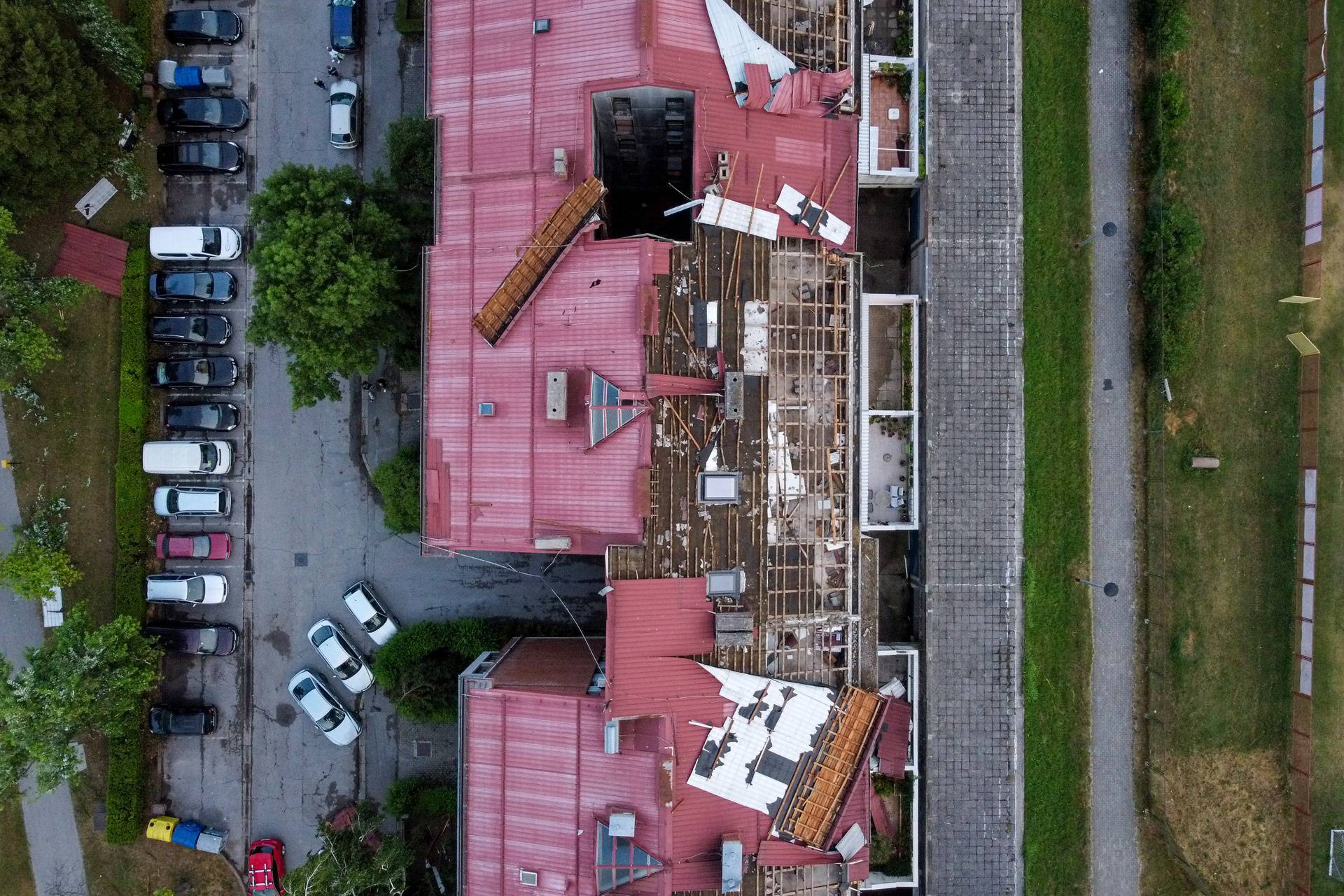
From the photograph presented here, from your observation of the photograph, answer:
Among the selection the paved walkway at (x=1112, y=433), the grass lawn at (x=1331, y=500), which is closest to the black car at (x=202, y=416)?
the paved walkway at (x=1112, y=433)

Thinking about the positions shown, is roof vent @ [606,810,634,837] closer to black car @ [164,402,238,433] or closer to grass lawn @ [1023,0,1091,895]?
grass lawn @ [1023,0,1091,895]

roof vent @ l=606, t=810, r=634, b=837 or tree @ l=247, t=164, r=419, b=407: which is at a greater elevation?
tree @ l=247, t=164, r=419, b=407

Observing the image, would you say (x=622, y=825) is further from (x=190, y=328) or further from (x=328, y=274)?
(x=190, y=328)

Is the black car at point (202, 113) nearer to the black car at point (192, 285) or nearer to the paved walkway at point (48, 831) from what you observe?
the black car at point (192, 285)

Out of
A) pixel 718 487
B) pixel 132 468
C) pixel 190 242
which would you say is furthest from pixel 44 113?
pixel 718 487

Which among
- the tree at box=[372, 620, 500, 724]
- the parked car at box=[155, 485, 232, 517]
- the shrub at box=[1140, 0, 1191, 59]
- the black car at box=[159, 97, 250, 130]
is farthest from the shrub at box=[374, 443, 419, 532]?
the shrub at box=[1140, 0, 1191, 59]

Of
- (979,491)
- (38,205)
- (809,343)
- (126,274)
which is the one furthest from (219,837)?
(979,491)
